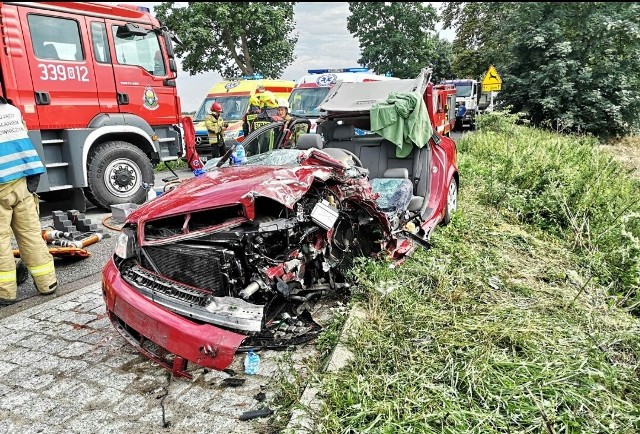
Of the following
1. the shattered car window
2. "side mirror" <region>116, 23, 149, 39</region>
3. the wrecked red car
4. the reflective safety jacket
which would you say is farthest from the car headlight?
the reflective safety jacket

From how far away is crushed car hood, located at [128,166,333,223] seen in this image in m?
2.99

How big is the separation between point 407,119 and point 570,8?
16.6 meters

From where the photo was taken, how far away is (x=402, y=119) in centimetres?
545

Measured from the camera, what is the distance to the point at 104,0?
7.47 m

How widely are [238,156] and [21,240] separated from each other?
7.28 feet

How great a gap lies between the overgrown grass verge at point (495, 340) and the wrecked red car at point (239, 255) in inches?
17.2

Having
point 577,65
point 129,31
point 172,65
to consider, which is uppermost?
point 129,31

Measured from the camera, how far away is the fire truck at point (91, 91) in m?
6.57

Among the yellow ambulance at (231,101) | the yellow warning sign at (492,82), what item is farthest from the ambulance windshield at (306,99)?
the yellow warning sign at (492,82)

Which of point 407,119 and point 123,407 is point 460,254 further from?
point 123,407

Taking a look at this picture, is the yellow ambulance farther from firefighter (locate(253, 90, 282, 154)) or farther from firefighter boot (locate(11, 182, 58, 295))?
Result: firefighter boot (locate(11, 182, 58, 295))

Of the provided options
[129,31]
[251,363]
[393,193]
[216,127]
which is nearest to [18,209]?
[251,363]

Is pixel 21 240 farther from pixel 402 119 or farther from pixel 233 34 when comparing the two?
pixel 233 34

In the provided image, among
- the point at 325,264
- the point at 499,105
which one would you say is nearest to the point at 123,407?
the point at 325,264
